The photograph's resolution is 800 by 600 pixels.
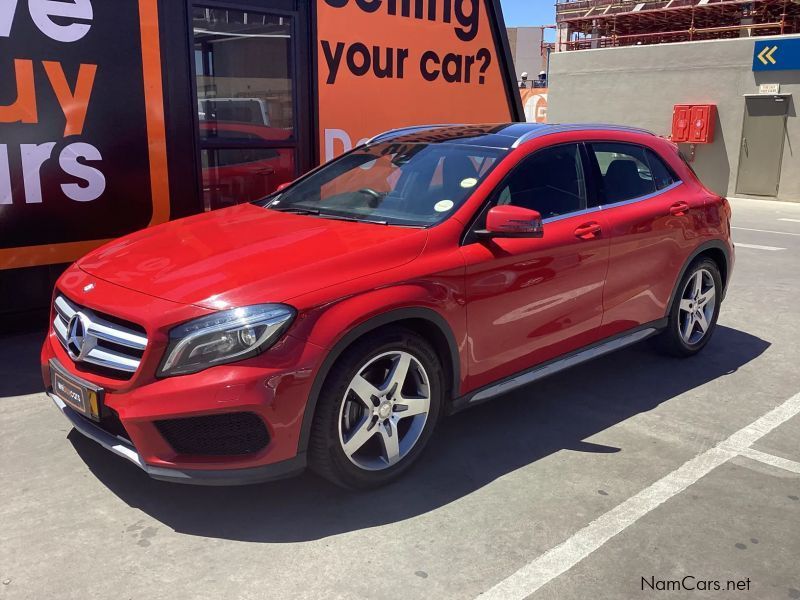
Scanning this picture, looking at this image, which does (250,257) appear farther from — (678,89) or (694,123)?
(678,89)

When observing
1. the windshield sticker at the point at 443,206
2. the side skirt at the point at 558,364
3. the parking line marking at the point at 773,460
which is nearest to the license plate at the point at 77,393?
the side skirt at the point at 558,364

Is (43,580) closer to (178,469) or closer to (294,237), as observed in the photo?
(178,469)

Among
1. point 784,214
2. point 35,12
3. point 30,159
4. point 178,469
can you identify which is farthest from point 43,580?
point 784,214

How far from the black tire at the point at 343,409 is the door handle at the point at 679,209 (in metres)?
2.19

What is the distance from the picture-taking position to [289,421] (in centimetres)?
305

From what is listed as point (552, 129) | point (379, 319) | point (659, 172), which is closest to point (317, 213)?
point (379, 319)

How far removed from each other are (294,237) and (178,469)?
1211 mm

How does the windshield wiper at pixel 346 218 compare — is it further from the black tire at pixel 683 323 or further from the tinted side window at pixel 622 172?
the black tire at pixel 683 323

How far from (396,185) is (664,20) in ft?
94.4

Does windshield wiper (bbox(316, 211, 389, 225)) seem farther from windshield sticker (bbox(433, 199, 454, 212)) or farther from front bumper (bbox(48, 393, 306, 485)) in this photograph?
front bumper (bbox(48, 393, 306, 485))

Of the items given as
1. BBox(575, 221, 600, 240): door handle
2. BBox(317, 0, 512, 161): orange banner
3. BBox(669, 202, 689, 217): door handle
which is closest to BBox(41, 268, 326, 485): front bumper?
BBox(575, 221, 600, 240): door handle

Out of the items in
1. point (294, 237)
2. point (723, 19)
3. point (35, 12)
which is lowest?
point (294, 237)

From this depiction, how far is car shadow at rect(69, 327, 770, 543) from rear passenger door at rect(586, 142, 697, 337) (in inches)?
18.0

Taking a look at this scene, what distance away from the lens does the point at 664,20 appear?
2930 cm
